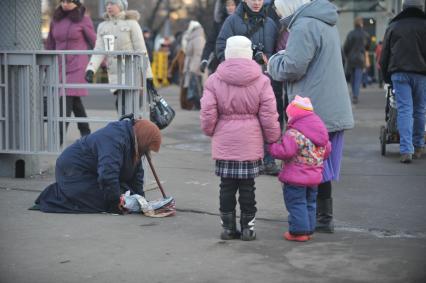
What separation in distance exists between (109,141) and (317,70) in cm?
168

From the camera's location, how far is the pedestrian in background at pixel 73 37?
1104cm

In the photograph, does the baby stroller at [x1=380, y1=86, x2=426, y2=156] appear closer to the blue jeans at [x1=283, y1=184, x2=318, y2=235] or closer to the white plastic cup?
the white plastic cup

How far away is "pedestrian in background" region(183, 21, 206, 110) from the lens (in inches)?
722

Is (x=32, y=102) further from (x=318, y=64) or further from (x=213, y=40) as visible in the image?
(x=213, y=40)

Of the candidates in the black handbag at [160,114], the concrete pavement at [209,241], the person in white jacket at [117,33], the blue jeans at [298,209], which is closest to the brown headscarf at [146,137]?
the concrete pavement at [209,241]

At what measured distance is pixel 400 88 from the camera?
1065cm

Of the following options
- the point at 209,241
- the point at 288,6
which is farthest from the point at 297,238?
the point at 288,6

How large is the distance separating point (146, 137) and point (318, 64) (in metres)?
1.42

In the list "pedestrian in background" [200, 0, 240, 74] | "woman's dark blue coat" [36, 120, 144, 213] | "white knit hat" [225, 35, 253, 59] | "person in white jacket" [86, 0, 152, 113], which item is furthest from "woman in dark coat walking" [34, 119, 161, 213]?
"pedestrian in background" [200, 0, 240, 74]

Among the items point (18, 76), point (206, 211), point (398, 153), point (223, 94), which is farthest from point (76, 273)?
point (398, 153)

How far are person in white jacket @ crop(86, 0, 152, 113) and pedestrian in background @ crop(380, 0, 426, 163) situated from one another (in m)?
2.76

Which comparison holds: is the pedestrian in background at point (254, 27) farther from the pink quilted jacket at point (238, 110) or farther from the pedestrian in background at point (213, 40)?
the pink quilted jacket at point (238, 110)

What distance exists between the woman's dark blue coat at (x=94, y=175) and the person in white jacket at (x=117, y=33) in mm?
2893

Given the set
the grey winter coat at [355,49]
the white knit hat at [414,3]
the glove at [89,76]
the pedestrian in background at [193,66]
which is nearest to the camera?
the glove at [89,76]
